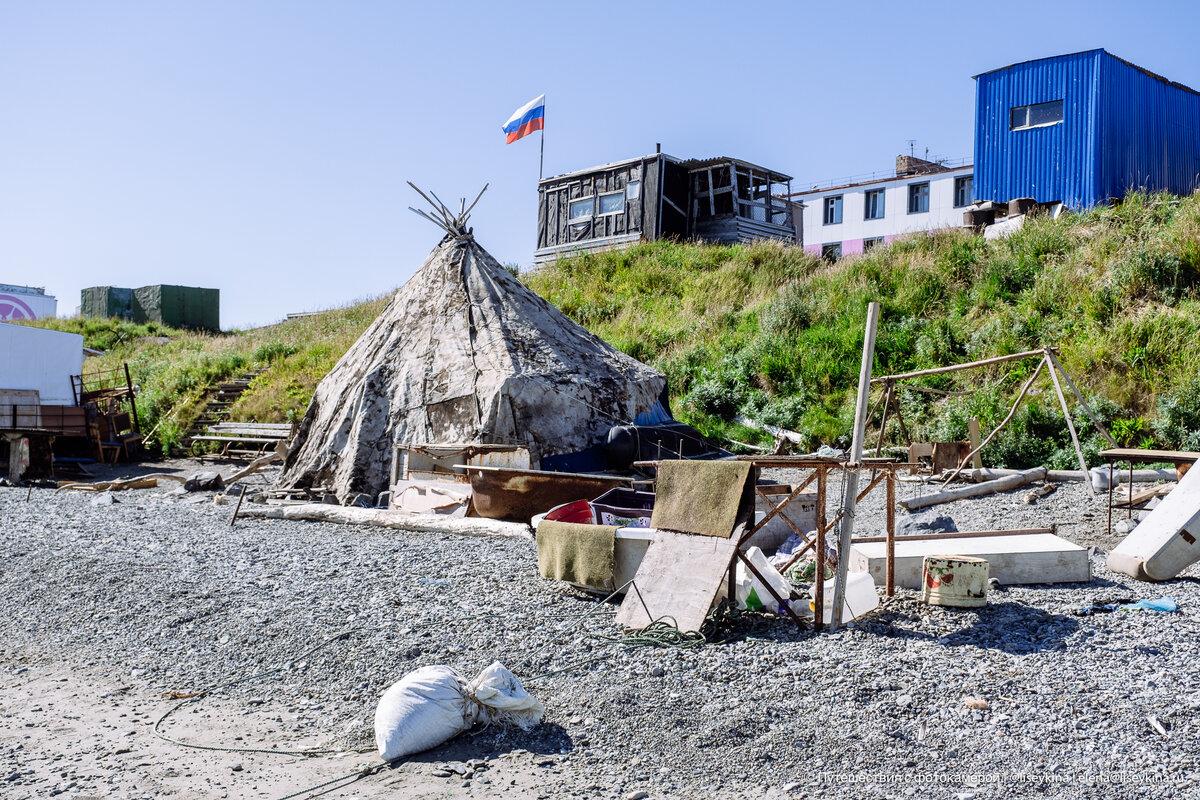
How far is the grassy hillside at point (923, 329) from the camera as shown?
14273 millimetres

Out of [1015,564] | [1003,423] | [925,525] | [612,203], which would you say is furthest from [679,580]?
[612,203]

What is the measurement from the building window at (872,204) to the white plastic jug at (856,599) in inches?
1176

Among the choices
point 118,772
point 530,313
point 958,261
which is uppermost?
point 958,261

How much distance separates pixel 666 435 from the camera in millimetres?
13406

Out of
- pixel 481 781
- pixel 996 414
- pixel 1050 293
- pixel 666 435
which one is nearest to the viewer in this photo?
pixel 481 781

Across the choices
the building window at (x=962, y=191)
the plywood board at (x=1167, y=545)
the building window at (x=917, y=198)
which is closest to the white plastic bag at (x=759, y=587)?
the plywood board at (x=1167, y=545)

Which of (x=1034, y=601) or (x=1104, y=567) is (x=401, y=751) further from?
(x=1104, y=567)

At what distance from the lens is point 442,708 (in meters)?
4.80

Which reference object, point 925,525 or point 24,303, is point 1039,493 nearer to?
point 925,525

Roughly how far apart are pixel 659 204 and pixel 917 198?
32.6 ft

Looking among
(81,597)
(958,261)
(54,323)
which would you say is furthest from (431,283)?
(54,323)

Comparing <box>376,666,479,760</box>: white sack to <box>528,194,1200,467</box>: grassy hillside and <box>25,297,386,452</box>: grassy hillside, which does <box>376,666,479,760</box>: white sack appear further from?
<box>25,297,386,452</box>: grassy hillside

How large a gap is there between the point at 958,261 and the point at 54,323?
33.3 metres

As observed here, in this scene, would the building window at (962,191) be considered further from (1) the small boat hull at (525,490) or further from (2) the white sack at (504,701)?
(2) the white sack at (504,701)
